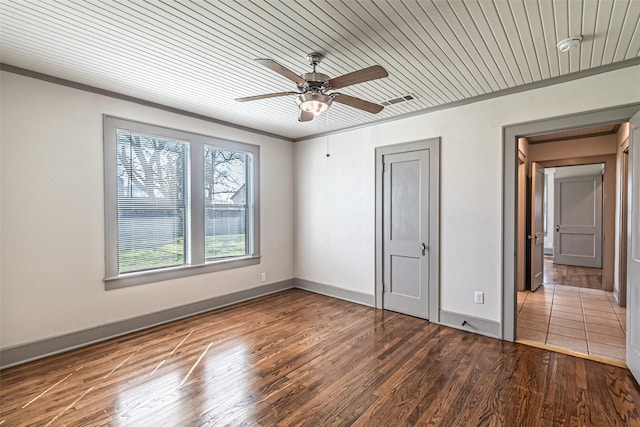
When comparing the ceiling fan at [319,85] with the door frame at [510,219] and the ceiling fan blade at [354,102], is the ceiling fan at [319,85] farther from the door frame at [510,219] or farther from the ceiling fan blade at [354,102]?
the door frame at [510,219]

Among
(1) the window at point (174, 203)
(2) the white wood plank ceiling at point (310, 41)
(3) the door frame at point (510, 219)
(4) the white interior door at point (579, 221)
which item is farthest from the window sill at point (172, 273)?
(4) the white interior door at point (579, 221)

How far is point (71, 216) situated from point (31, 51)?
152cm

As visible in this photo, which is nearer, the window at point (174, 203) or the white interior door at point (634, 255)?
the white interior door at point (634, 255)

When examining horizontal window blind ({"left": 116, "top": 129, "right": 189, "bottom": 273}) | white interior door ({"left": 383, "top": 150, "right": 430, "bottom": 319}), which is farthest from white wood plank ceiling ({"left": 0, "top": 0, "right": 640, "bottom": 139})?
white interior door ({"left": 383, "top": 150, "right": 430, "bottom": 319})

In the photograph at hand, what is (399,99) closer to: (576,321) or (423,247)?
(423,247)

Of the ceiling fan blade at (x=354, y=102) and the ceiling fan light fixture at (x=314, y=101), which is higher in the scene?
the ceiling fan blade at (x=354, y=102)

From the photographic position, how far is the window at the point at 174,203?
346 centimetres

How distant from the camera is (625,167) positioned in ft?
14.3

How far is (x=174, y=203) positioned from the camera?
13.0 ft

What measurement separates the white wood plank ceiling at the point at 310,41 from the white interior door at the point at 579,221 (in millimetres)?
5787

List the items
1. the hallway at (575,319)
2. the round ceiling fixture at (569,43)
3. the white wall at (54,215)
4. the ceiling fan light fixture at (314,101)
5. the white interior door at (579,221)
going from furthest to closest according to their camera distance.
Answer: the white interior door at (579,221) → the hallway at (575,319) → the white wall at (54,215) → the ceiling fan light fixture at (314,101) → the round ceiling fixture at (569,43)

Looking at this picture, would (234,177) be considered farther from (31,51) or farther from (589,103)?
(589,103)

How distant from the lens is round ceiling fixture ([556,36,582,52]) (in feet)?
7.38

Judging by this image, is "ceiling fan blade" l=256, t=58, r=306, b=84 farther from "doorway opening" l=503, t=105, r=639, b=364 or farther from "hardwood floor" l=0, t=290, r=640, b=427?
"doorway opening" l=503, t=105, r=639, b=364
